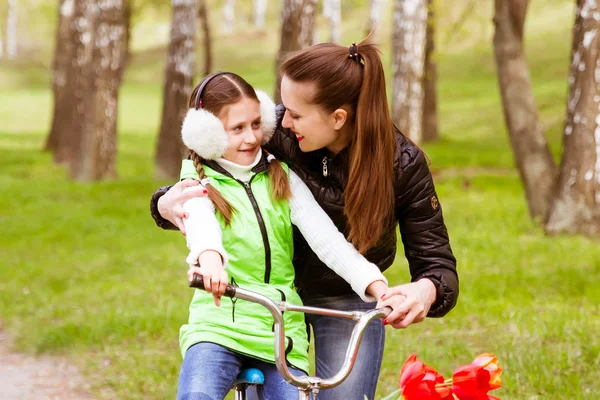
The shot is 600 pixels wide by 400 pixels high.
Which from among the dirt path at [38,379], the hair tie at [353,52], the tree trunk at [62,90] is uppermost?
the hair tie at [353,52]

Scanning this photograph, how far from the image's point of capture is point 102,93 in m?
15.3

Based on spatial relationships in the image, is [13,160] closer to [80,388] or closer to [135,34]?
[80,388]

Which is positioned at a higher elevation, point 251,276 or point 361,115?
point 361,115

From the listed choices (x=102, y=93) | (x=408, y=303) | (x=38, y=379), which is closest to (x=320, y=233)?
(x=408, y=303)

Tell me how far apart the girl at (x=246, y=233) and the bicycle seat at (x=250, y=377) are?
0.10ft

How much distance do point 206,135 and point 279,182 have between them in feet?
0.95

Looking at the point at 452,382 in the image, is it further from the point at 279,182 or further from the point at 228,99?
the point at 228,99

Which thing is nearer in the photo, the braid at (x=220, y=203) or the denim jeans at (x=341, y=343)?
the braid at (x=220, y=203)

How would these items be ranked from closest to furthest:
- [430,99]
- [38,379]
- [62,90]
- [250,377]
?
[250,377], [38,379], [62,90], [430,99]

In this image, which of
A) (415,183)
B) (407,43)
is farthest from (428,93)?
(415,183)

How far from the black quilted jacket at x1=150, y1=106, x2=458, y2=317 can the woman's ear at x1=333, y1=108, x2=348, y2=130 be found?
6.0 inches

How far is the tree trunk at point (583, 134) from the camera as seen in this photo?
861cm

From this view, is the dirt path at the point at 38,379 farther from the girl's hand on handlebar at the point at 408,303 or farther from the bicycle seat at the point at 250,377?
the girl's hand on handlebar at the point at 408,303

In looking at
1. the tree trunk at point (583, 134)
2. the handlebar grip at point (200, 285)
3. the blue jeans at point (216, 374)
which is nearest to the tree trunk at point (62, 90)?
the tree trunk at point (583, 134)
